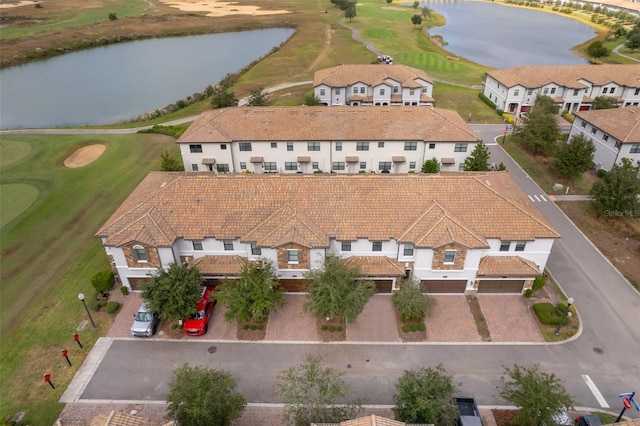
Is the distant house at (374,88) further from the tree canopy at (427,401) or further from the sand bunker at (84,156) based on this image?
the tree canopy at (427,401)

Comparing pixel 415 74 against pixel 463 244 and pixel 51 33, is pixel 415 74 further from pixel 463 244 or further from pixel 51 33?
pixel 51 33

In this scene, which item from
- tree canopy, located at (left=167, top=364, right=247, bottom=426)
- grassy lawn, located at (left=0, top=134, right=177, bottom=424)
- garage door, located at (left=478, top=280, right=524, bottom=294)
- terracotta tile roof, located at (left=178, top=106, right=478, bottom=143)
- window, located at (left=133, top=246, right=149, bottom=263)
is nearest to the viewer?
tree canopy, located at (left=167, top=364, right=247, bottom=426)

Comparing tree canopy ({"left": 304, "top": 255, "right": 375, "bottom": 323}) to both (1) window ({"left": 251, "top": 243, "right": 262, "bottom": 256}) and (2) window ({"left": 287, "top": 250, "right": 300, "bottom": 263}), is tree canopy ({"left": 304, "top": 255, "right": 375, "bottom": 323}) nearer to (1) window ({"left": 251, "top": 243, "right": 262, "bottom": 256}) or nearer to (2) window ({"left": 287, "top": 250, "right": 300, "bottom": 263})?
(2) window ({"left": 287, "top": 250, "right": 300, "bottom": 263})

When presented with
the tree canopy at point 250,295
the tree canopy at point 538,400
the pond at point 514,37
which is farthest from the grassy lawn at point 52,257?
the pond at point 514,37

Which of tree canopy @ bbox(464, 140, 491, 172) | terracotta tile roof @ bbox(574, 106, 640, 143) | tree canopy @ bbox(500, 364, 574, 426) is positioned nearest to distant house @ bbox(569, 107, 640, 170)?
terracotta tile roof @ bbox(574, 106, 640, 143)

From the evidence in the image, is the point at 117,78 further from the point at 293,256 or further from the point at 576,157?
the point at 576,157

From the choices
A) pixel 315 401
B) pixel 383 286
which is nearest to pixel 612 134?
pixel 383 286
